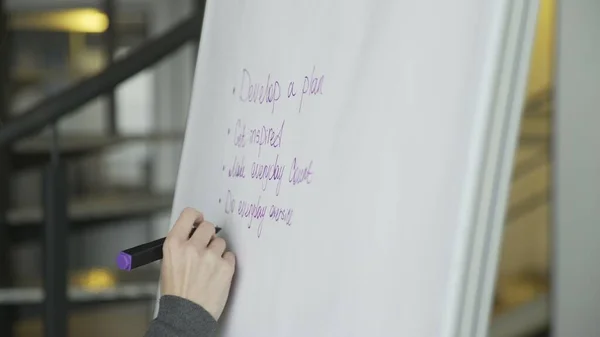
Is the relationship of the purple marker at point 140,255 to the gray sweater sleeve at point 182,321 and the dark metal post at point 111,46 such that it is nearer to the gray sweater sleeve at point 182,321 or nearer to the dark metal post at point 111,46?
the gray sweater sleeve at point 182,321

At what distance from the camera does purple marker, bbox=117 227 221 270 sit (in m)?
0.89

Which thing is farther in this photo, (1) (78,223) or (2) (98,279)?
(1) (78,223)

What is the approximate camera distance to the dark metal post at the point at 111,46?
341 centimetres

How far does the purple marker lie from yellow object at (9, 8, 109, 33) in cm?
296

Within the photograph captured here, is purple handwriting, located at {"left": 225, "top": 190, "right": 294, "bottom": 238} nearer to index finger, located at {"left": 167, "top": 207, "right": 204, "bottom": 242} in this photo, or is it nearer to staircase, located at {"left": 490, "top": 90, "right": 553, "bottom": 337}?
index finger, located at {"left": 167, "top": 207, "right": 204, "bottom": 242}

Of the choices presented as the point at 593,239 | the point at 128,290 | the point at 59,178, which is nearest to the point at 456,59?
the point at 593,239

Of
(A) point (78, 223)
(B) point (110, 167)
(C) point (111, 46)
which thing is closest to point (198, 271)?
(A) point (78, 223)

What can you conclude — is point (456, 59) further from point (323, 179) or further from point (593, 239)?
point (593, 239)

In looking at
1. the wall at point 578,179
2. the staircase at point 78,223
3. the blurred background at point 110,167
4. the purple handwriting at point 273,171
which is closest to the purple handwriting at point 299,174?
the purple handwriting at point 273,171

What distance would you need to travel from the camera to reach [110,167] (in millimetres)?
3955

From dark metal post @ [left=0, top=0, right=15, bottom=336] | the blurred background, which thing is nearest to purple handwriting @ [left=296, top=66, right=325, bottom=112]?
the blurred background

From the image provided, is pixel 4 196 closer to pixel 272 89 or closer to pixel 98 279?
pixel 98 279

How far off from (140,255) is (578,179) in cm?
102

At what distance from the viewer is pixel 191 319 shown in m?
0.87
